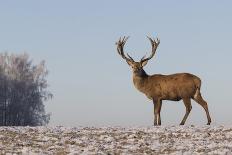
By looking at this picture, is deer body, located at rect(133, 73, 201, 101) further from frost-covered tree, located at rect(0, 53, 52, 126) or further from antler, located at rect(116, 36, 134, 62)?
frost-covered tree, located at rect(0, 53, 52, 126)

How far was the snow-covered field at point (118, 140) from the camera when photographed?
15.6 m

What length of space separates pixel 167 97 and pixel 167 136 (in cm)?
447

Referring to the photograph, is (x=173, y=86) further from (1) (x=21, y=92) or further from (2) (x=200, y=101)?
(1) (x=21, y=92)

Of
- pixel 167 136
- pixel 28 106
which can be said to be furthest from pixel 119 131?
pixel 28 106

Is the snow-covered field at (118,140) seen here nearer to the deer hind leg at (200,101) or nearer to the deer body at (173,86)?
the deer hind leg at (200,101)

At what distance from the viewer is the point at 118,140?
17031 mm

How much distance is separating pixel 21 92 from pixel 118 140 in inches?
1468

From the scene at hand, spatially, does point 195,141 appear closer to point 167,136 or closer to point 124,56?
point 167,136

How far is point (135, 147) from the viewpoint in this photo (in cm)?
1595

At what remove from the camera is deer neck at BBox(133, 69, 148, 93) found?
2270 cm

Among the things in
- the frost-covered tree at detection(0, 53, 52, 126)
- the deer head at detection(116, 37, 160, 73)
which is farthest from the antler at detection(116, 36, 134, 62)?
the frost-covered tree at detection(0, 53, 52, 126)

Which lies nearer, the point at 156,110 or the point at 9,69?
the point at 156,110

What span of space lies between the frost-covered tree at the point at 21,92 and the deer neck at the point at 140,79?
30225 mm

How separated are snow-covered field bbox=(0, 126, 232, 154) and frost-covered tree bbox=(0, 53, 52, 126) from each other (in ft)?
108
